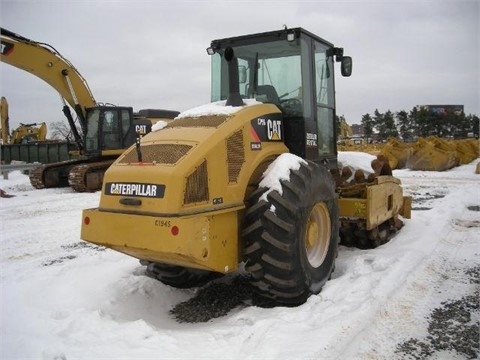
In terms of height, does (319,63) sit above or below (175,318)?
above

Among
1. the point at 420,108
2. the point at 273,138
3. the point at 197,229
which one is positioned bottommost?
the point at 197,229

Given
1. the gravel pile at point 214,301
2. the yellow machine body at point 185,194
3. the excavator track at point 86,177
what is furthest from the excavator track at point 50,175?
the yellow machine body at point 185,194

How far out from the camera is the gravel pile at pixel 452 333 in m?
3.31

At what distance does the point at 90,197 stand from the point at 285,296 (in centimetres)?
952

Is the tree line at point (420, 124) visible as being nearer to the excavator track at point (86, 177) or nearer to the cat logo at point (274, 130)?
the excavator track at point (86, 177)

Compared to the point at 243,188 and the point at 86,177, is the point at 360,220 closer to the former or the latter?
the point at 243,188

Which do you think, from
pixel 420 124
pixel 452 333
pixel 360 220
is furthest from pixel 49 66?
pixel 420 124

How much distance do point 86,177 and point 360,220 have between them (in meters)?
9.89

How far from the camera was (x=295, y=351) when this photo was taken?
3123mm

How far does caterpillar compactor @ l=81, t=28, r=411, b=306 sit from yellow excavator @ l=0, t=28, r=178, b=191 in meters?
9.01

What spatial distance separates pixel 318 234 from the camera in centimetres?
473

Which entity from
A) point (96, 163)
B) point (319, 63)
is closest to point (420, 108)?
point (96, 163)

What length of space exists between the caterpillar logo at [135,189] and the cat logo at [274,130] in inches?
58.9

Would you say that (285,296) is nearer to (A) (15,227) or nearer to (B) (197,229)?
(B) (197,229)
